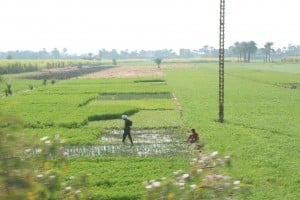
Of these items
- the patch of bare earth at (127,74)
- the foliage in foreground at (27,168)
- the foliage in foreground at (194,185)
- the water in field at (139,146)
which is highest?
the foliage in foreground at (27,168)

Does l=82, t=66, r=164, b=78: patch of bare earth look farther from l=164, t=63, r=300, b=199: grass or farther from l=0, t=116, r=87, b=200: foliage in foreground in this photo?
l=0, t=116, r=87, b=200: foliage in foreground

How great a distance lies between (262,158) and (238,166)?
4.65 feet

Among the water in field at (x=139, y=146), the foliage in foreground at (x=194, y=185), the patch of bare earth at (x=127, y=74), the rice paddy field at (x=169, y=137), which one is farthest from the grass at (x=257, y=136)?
the patch of bare earth at (x=127, y=74)

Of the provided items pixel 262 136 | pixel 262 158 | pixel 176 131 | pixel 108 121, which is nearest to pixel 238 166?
pixel 262 158

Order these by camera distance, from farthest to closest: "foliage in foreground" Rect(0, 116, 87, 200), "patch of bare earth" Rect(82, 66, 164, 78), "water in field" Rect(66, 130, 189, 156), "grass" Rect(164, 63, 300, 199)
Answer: "patch of bare earth" Rect(82, 66, 164, 78) → "water in field" Rect(66, 130, 189, 156) → "grass" Rect(164, 63, 300, 199) → "foliage in foreground" Rect(0, 116, 87, 200)

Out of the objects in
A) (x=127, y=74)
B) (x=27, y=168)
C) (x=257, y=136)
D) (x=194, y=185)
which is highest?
(x=27, y=168)

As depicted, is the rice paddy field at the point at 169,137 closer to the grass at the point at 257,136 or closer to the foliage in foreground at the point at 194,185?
the grass at the point at 257,136

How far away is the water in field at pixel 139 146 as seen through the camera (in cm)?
1620

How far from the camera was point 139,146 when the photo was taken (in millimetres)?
17516

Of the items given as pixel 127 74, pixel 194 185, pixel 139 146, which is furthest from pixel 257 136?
pixel 127 74

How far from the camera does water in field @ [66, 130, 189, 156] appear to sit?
638 inches

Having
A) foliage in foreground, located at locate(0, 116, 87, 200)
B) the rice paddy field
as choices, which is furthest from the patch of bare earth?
foliage in foreground, located at locate(0, 116, 87, 200)

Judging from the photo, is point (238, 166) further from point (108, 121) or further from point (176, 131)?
point (108, 121)

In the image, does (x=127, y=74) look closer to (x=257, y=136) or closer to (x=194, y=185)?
(x=257, y=136)
